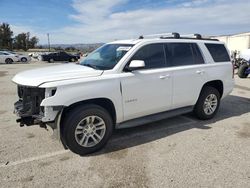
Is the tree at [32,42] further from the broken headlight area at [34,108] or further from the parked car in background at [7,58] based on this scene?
the broken headlight area at [34,108]

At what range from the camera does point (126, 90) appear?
400 cm

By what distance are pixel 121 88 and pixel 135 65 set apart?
1.49 feet

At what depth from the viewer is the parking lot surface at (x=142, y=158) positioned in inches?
123

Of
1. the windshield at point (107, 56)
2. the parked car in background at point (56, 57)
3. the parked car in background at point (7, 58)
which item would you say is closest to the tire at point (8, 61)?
the parked car in background at point (7, 58)

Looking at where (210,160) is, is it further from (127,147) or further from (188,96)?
(188,96)

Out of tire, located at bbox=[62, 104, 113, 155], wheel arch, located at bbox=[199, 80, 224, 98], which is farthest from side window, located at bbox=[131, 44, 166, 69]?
wheel arch, located at bbox=[199, 80, 224, 98]

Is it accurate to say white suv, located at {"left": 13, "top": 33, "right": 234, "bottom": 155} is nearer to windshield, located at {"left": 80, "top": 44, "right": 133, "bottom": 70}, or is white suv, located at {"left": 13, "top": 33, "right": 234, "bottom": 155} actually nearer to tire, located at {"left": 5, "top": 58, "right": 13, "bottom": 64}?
windshield, located at {"left": 80, "top": 44, "right": 133, "bottom": 70}

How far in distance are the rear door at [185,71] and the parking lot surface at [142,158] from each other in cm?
66

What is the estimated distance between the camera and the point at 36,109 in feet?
11.9

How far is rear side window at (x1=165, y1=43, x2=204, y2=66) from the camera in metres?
4.69

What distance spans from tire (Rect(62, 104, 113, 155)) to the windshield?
83 centimetres

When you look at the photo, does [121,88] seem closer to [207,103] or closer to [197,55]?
[197,55]

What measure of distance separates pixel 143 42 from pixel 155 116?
57.6 inches

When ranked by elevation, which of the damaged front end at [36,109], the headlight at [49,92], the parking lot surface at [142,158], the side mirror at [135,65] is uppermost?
the side mirror at [135,65]
